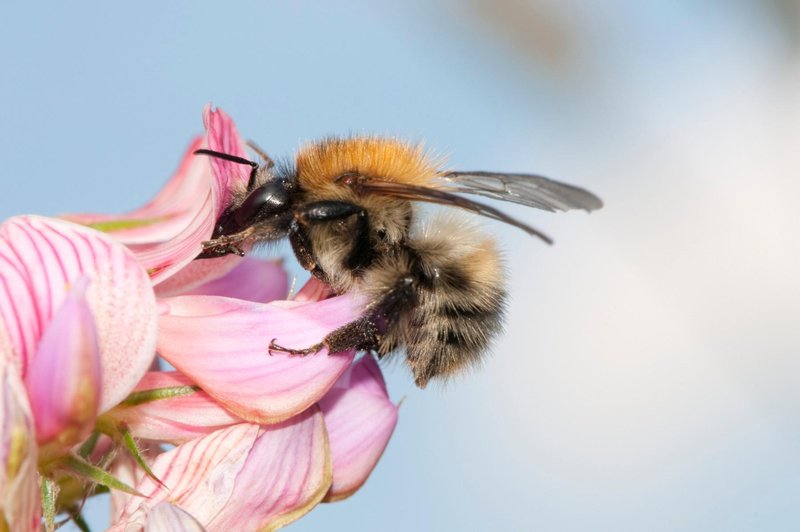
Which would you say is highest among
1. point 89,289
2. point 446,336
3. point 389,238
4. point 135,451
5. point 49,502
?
point 389,238

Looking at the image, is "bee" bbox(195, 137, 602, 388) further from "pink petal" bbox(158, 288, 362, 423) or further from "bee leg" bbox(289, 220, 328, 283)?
"pink petal" bbox(158, 288, 362, 423)

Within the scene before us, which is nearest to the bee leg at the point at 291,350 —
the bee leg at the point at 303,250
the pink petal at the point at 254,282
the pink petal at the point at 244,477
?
the pink petal at the point at 244,477

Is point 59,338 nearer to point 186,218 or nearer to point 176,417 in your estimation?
point 176,417

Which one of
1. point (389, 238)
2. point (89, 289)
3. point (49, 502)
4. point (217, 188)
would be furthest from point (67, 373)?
point (389, 238)

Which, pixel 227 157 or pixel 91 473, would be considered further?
pixel 227 157

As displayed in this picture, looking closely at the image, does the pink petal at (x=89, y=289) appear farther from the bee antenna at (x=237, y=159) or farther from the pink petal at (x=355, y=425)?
the pink petal at (x=355, y=425)

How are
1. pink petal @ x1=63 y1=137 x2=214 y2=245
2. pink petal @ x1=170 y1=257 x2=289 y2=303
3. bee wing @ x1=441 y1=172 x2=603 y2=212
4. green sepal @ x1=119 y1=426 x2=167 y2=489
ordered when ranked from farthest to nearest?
pink petal @ x1=170 y1=257 x2=289 y2=303 < pink petal @ x1=63 y1=137 x2=214 y2=245 < bee wing @ x1=441 y1=172 x2=603 y2=212 < green sepal @ x1=119 y1=426 x2=167 y2=489

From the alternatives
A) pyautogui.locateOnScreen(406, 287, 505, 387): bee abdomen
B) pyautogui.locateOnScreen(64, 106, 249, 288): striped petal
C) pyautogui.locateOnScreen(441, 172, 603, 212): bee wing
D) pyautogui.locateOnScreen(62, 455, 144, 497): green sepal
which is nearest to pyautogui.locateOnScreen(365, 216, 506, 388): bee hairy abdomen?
pyautogui.locateOnScreen(406, 287, 505, 387): bee abdomen

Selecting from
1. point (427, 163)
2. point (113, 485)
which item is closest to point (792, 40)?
point (427, 163)
